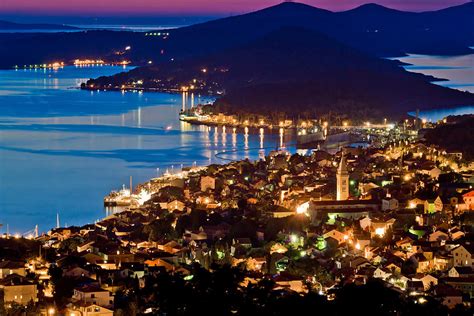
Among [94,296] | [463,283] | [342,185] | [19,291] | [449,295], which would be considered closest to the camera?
[449,295]

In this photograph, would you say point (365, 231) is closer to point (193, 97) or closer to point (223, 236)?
point (223, 236)

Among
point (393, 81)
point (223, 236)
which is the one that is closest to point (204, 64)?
point (393, 81)

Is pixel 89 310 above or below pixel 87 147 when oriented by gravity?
above

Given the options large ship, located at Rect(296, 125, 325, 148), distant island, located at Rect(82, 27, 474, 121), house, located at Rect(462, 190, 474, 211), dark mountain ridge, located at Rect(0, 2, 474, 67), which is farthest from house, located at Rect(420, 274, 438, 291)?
dark mountain ridge, located at Rect(0, 2, 474, 67)

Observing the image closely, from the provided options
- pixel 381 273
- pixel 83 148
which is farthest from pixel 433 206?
pixel 83 148

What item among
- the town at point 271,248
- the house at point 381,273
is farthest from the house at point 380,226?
the house at point 381,273

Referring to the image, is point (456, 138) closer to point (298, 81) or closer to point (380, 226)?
point (380, 226)

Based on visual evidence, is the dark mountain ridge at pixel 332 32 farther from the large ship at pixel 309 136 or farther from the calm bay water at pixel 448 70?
the large ship at pixel 309 136

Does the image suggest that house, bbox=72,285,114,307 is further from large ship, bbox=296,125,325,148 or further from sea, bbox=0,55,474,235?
large ship, bbox=296,125,325,148
